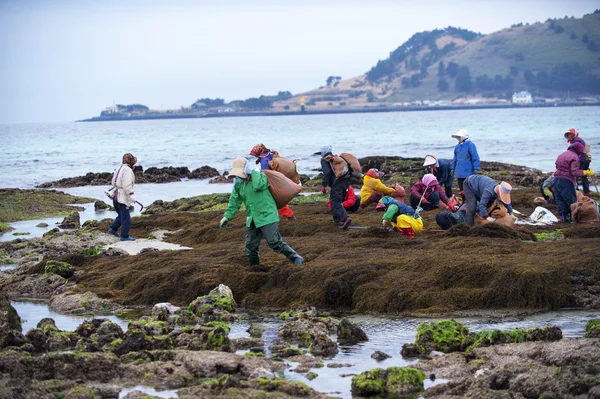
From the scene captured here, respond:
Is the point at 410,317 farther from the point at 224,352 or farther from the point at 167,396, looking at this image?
the point at 167,396

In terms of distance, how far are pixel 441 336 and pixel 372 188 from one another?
873cm

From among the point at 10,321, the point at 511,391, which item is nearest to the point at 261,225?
the point at 10,321

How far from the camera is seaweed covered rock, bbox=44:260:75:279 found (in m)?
15.8

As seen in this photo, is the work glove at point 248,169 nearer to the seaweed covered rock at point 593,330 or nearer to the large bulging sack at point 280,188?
the large bulging sack at point 280,188

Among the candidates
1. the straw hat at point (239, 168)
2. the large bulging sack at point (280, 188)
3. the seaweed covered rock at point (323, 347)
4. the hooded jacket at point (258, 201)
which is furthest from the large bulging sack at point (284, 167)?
the seaweed covered rock at point (323, 347)

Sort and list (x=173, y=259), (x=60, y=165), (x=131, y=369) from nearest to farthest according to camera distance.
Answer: (x=131, y=369), (x=173, y=259), (x=60, y=165)

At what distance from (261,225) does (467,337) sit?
4.71 metres

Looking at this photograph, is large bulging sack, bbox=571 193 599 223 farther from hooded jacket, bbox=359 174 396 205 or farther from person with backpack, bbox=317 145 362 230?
person with backpack, bbox=317 145 362 230

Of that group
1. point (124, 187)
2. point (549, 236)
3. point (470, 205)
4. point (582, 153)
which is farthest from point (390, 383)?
point (582, 153)

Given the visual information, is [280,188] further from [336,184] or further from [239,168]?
[336,184]

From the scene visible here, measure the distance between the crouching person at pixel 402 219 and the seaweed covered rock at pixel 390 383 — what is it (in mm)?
7552

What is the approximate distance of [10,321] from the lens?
11.5 m

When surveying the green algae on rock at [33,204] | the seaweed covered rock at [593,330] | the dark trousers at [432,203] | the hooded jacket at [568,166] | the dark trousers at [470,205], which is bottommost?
the green algae on rock at [33,204]

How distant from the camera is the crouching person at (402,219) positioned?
16.3 metres
